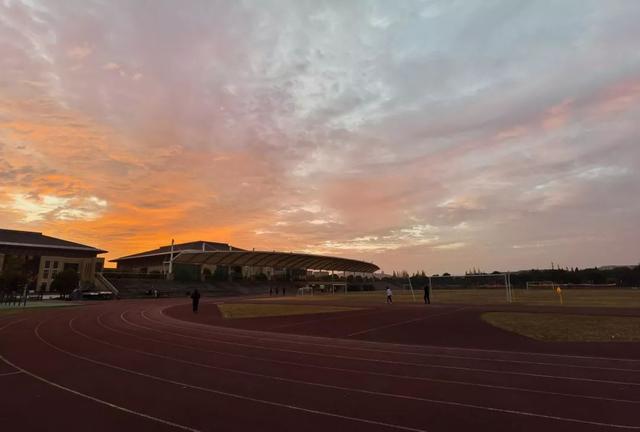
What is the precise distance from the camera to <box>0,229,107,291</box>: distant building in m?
72.6

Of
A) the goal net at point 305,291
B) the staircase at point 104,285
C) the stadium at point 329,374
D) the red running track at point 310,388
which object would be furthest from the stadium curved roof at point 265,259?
the red running track at point 310,388

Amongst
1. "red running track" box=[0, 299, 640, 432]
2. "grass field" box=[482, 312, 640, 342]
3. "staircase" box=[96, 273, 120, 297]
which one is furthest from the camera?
"staircase" box=[96, 273, 120, 297]

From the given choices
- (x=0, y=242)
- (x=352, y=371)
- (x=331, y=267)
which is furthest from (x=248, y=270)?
(x=352, y=371)

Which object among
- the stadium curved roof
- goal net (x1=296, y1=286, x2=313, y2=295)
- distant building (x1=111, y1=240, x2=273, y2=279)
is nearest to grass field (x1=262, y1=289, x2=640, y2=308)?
goal net (x1=296, y1=286, x2=313, y2=295)

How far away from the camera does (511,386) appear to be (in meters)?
8.53

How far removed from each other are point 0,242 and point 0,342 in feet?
237

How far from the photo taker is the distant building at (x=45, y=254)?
72625mm

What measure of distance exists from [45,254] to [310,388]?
286 feet

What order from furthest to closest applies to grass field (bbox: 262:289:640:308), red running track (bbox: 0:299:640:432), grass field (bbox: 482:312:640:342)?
1. grass field (bbox: 262:289:640:308)
2. grass field (bbox: 482:312:640:342)
3. red running track (bbox: 0:299:640:432)

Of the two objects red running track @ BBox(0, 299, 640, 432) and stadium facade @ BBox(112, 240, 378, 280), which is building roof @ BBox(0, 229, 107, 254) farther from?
red running track @ BBox(0, 299, 640, 432)

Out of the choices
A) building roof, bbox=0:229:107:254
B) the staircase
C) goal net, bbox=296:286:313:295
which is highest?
building roof, bbox=0:229:107:254

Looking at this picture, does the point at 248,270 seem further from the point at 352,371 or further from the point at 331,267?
the point at 352,371

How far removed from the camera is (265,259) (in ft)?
308

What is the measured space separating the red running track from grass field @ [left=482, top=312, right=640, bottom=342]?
425 centimetres
